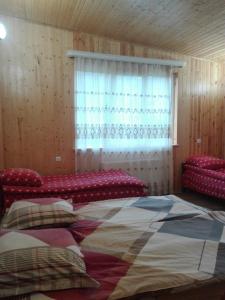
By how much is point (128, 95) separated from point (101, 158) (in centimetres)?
113

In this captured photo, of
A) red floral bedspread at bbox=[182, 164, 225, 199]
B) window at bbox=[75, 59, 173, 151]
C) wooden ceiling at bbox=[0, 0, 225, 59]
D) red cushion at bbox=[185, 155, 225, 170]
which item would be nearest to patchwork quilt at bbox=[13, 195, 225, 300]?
red floral bedspread at bbox=[182, 164, 225, 199]

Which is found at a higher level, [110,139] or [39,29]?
[39,29]

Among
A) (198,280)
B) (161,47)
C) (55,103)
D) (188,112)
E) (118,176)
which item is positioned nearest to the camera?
(198,280)

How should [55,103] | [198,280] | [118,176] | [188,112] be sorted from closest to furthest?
1. [198,280]
2. [118,176]
3. [55,103]
4. [188,112]

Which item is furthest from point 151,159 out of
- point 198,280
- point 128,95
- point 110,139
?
point 198,280

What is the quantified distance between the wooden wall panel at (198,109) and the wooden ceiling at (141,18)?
53 cm

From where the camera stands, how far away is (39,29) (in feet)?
12.7

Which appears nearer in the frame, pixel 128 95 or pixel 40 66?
pixel 40 66

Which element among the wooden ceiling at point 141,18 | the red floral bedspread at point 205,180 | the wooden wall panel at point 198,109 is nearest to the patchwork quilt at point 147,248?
the red floral bedspread at point 205,180

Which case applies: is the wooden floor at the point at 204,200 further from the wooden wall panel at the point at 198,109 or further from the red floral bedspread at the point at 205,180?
the wooden wall panel at the point at 198,109

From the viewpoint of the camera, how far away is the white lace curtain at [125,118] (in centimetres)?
411

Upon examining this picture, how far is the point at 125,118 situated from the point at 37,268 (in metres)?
3.38

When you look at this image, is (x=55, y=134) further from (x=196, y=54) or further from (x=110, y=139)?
(x=196, y=54)

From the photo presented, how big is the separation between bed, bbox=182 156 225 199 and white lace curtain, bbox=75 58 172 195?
36 centimetres
